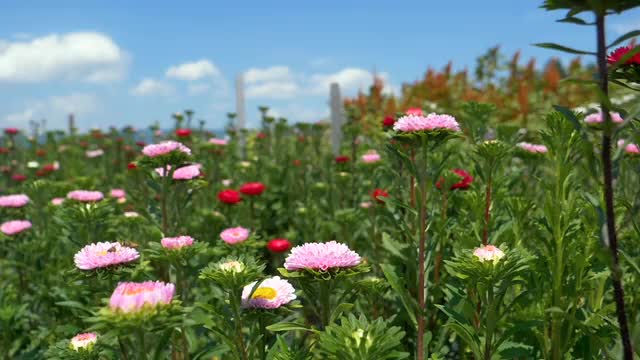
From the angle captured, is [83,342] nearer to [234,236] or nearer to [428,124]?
[234,236]

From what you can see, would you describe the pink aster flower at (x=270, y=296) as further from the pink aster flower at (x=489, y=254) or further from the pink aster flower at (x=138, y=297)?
the pink aster flower at (x=489, y=254)

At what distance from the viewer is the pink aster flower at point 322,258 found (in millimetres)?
1545

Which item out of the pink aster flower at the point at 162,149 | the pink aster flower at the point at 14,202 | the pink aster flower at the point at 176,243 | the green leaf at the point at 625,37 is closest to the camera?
the green leaf at the point at 625,37

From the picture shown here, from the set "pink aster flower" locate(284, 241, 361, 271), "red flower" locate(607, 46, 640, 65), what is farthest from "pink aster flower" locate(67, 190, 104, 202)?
"red flower" locate(607, 46, 640, 65)

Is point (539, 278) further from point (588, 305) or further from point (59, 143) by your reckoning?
point (59, 143)

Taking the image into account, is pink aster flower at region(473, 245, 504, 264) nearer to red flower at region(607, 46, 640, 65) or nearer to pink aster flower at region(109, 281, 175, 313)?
red flower at region(607, 46, 640, 65)

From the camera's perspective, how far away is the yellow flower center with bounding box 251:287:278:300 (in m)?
1.70

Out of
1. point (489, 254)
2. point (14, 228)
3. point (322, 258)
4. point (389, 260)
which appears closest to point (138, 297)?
point (322, 258)

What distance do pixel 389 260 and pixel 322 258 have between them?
1624 millimetres

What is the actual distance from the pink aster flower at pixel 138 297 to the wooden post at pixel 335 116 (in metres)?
6.44

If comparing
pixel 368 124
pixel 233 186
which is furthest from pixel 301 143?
pixel 368 124

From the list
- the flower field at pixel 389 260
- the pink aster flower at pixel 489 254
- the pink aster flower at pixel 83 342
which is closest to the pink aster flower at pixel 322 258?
the flower field at pixel 389 260

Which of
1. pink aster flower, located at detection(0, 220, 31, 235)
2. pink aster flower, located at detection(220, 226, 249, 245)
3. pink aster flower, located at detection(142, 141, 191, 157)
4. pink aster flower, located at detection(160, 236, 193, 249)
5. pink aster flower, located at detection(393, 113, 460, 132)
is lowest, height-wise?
pink aster flower, located at detection(0, 220, 31, 235)

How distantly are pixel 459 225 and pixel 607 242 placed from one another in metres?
1.56
